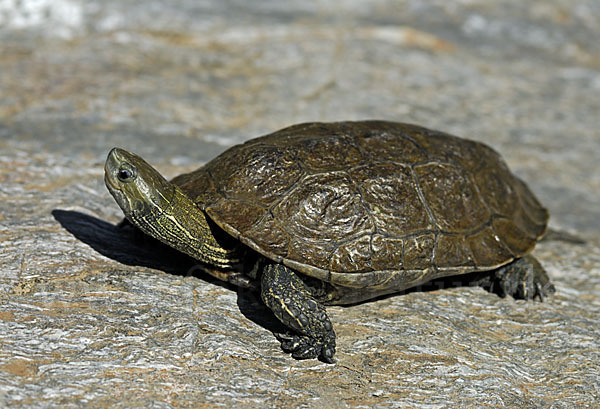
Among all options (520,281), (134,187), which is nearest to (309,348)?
(134,187)

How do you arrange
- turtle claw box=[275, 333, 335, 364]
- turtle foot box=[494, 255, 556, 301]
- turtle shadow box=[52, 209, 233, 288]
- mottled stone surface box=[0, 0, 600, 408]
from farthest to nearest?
turtle foot box=[494, 255, 556, 301] → turtle shadow box=[52, 209, 233, 288] → turtle claw box=[275, 333, 335, 364] → mottled stone surface box=[0, 0, 600, 408]

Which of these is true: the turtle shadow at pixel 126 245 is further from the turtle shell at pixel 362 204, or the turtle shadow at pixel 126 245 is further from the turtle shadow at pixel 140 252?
the turtle shell at pixel 362 204

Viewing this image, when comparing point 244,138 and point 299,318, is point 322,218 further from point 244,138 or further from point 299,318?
point 244,138

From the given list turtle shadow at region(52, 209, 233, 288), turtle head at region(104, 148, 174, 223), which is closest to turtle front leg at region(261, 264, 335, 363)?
turtle shadow at region(52, 209, 233, 288)

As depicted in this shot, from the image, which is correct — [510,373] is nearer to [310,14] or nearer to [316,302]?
[316,302]

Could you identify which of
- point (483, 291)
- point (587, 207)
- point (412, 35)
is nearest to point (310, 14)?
point (412, 35)

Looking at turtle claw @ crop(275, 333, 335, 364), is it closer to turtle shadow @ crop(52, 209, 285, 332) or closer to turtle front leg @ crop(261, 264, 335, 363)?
turtle front leg @ crop(261, 264, 335, 363)
